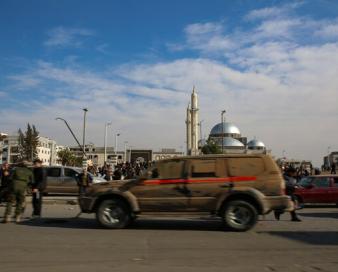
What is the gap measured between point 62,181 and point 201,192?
53.0 feet

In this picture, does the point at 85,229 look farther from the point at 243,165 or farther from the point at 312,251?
the point at 312,251

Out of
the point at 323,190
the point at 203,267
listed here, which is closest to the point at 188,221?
the point at 203,267

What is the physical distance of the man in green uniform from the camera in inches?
500

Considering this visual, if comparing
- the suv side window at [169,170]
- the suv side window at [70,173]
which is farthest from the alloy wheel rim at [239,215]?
the suv side window at [70,173]

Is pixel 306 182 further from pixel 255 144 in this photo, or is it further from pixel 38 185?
pixel 255 144

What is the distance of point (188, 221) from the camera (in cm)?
1377

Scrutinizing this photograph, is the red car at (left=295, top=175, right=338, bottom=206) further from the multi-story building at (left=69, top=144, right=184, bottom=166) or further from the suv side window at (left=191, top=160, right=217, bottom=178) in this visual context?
the multi-story building at (left=69, top=144, right=184, bottom=166)

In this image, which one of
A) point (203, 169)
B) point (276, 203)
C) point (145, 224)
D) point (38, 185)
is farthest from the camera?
point (38, 185)

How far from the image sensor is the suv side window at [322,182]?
802 inches

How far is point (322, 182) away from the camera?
2048cm

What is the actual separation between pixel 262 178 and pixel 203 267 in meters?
4.43

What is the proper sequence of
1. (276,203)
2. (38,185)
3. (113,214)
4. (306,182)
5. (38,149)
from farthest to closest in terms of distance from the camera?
(38,149) < (306,182) < (38,185) < (113,214) < (276,203)

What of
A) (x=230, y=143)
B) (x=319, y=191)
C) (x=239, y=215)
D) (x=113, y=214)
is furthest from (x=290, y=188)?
(x=230, y=143)

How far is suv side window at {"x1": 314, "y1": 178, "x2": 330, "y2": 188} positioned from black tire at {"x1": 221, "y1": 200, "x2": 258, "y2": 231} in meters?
9.63
